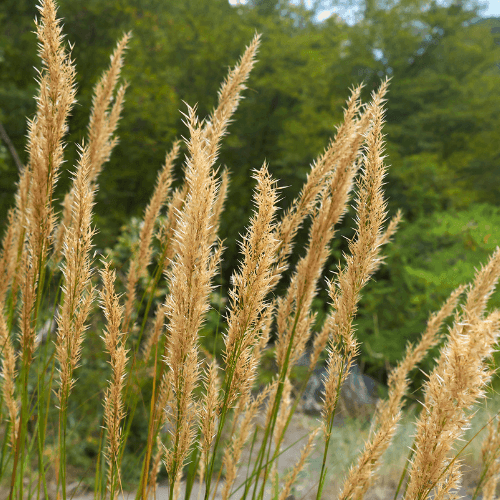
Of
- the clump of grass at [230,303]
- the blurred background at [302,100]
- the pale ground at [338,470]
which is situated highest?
the blurred background at [302,100]

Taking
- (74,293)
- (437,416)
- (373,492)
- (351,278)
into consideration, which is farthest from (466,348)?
(373,492)

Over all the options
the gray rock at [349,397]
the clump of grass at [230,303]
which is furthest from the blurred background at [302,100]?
the clump of grass at [230,303]

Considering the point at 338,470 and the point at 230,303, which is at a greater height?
the point at 230,303

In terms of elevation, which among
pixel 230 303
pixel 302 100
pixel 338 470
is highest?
pixel 302 100

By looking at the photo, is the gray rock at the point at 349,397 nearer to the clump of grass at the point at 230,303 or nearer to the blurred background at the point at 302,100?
the blurred background at the point at 302,100

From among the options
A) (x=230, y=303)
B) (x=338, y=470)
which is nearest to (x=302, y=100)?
(x=338, y=470)

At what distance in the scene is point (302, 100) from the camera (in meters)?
10.7

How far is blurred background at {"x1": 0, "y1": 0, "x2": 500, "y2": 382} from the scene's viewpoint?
785 cm

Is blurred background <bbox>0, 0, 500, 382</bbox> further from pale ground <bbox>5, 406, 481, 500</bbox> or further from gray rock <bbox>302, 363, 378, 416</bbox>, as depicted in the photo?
pale ground <bbox>5, 406, 481, 500</bbox>

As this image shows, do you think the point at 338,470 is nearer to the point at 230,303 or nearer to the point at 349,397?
the point at 349,397

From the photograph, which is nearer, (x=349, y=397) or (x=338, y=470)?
(x=338, y=470)

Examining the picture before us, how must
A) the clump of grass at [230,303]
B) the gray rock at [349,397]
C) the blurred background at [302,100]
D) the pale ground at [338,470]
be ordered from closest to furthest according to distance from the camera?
the clump of grass at [230,303] → the pale ground at [338,470] → the gray rock at [349,397] → the blurred background at [302,100]

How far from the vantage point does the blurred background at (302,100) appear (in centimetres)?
785

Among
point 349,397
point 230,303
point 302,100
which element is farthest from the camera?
point 302,100
